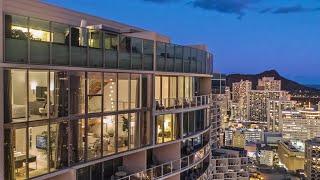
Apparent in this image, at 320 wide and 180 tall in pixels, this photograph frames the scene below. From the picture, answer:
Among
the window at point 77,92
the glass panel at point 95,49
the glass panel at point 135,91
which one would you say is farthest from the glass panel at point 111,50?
the window at point 77,92

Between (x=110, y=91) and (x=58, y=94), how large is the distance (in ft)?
9.50

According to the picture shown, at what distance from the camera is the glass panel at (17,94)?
47.9 feet

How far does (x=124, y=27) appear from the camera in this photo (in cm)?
2459

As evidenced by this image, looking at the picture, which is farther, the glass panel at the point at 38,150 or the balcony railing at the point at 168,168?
the balcony railing at the point at 168,168

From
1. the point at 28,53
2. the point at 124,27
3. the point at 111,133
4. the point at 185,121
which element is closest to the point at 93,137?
the point at 111,133

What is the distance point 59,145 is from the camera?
52.6ft

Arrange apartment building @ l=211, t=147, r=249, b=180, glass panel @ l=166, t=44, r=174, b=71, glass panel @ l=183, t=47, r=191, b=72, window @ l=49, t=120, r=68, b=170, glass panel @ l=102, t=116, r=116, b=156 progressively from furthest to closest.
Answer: apartment building @ l=211, t=147, r=249, b=180, glass panel @ l=183, t=47, r=191, b=72, glass panel @ l=166, t=44, r=174, b=71, glass panel @ l=102, t=116, r=116, b=156, window @ l=49, t=120, r=68, b=170

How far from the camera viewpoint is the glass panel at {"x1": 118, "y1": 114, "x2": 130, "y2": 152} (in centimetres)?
1903

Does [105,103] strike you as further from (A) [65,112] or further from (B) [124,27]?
(B) [124,27]

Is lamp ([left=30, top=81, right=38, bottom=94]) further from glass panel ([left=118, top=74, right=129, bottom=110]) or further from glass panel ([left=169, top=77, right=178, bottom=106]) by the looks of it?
glass panel ([left=169, top=77, right=178, bottom=106])

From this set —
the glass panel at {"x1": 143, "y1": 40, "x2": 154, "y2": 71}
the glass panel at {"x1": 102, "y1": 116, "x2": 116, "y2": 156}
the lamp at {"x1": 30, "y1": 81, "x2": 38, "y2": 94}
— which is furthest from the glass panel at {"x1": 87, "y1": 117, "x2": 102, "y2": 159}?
the glass panel at {"x1": 143, "y1": 40, "x2": 154, "y2": 71}

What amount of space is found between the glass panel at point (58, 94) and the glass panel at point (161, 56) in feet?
20.1

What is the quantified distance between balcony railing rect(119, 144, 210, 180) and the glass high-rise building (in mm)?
51

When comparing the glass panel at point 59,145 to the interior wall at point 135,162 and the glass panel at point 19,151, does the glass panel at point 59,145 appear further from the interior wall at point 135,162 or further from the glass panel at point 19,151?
the interior wall at point 135,162
